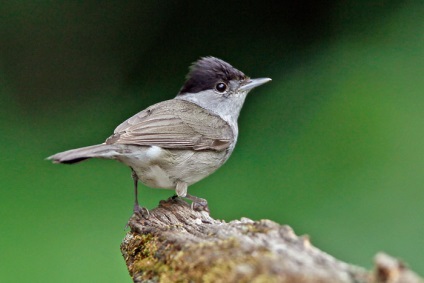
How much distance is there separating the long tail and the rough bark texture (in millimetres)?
469

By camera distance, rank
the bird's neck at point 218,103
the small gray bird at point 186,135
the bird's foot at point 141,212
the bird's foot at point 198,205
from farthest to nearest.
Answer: the bird's neck at point 218,103 → the small gray bird at point 186,135 → the bird's foot at point 198,205 → the bird's foot at point 141,212

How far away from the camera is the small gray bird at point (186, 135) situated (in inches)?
149

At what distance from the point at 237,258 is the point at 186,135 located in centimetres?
226

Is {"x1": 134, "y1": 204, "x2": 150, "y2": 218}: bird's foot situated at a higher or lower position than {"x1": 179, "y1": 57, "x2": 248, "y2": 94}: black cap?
lower

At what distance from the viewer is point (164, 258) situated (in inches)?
94.5

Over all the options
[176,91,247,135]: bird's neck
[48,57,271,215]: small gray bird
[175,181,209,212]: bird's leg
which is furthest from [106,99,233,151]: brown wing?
[175,181,209,212]: bird's leg

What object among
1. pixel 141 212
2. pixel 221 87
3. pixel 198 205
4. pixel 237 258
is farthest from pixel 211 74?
pixel 237 258

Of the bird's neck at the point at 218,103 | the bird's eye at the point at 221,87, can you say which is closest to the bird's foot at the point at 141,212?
the bird's neck at the point at 218,103

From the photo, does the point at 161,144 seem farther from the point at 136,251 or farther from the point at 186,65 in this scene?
the point at 186,65

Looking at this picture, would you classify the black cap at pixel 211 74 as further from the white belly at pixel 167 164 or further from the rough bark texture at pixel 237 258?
the rough bark texture at pixel 237 258

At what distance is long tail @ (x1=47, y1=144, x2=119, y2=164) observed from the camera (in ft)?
10.1

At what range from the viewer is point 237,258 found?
1.94 m

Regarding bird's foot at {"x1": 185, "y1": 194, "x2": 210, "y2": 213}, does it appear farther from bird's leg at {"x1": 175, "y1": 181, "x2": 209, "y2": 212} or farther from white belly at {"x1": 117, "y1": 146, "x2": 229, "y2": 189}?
Answer: white belly at {"x1": 117, "y1": 146, "x2": 229, "y2": 189}

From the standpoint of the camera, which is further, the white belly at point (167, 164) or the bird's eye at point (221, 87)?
the bird's eye at point (221, 87)
